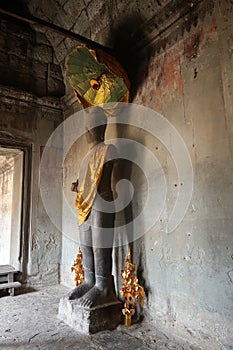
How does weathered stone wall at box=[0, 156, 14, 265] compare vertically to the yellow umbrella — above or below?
below

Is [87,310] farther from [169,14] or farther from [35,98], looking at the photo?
[35,98]

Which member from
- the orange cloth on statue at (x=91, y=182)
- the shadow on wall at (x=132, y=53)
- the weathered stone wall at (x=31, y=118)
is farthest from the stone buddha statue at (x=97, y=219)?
the weathered stone wall at (x=31, y=118)

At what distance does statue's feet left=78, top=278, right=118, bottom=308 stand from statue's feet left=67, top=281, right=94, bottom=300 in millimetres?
126

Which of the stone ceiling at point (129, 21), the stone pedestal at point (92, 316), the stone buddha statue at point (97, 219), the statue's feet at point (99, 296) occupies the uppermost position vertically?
the stone ceiling at point (129, 21)

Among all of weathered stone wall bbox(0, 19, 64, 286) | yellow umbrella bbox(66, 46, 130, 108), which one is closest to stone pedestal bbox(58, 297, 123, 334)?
weathered stone wall bbox(0, 19, 64, 286)

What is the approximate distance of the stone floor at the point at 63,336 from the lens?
7.49 feet

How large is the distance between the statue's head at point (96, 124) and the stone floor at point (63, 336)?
2.02m

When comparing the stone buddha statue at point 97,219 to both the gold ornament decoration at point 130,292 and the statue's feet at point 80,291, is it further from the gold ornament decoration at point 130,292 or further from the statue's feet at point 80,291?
the gold ornament decoration at point 130,292

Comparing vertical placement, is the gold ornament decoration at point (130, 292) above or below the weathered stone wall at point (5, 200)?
below

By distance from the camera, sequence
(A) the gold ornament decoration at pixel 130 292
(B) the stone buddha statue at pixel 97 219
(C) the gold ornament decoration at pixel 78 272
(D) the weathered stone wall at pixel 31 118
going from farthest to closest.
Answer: (D) the weathered stone wall at pixel 31 118, (C) the gold ornament decoration at pixel 78 272, (B) the stone buddha statue at pixel 97 219, (A) the gold ornament decoration at pixel 130 292

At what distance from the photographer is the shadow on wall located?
3.21 metres

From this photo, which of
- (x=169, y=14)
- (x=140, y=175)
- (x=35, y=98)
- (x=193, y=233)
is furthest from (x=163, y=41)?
(x=35, y=98)

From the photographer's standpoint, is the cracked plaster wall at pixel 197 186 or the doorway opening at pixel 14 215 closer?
the cracked plaster wall at pixel 197 186

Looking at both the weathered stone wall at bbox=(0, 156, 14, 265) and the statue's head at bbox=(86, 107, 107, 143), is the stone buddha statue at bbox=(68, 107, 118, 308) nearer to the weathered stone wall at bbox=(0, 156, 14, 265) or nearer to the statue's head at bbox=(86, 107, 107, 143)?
the statue's head at bbox=(86, 107, 107, 143)
